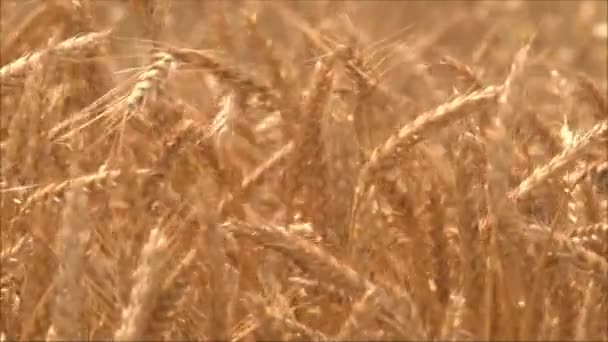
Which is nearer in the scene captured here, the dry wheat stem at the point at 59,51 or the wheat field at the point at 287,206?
the wheat field at the point at 287,206

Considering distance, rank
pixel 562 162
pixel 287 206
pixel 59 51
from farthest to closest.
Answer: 1. pixel 287 206
2. pixel 59 51
3. pixel 562 162

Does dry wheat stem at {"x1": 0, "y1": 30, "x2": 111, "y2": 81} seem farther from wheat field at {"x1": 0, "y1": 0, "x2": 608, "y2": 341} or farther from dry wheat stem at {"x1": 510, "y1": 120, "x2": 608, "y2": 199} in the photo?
dry wheat stem at {"x1": 510, "y1": 120, "x2": 608, "y2": 199}

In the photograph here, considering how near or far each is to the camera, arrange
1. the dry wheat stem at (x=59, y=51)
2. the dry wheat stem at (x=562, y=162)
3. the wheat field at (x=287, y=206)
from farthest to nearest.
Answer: the dry wheat stem at (x=59, y=51) < the dry wheat stem at (x=562, y=162) < the wheat field at (x=287, y=206)

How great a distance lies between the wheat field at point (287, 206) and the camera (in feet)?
4.57

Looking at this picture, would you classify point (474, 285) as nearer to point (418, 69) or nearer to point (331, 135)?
point (331, 135)

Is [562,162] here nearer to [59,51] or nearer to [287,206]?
[287,206]

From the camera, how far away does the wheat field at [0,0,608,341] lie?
1394mm

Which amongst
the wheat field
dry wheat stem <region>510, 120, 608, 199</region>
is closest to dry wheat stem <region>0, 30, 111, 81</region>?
the wheat field

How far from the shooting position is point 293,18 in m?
2.55

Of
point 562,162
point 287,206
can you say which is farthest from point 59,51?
point 562,162

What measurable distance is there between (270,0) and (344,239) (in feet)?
3.55

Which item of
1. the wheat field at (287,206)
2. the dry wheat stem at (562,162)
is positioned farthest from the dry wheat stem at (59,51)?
the dry wheat stem at (562,162)

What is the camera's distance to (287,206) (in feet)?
6.53

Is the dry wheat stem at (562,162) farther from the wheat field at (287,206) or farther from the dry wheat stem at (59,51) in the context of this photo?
the dry wheat stem at (59,51)
